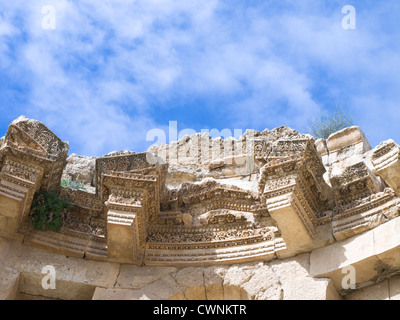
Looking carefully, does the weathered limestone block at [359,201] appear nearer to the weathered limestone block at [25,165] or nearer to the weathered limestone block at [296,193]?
the weathered limestone block at [296,193]

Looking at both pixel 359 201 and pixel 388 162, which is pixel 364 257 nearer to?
pixel 359 201

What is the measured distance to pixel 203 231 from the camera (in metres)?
9.36

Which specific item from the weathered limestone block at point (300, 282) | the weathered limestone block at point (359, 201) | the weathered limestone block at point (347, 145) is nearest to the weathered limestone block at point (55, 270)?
the weathered limestone block at point (300, 282)

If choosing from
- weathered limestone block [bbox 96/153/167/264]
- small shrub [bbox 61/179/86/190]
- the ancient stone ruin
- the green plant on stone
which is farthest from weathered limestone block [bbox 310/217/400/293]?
small shrub [bbox 61/179/86/190]

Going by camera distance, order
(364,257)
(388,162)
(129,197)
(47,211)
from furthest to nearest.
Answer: (47,211)
(129,197)
(364,257)
(388,162)

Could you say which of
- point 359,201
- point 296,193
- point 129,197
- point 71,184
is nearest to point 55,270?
point 129,197

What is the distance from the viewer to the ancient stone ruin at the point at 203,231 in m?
8.53

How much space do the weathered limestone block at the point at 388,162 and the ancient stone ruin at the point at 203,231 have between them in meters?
0.02

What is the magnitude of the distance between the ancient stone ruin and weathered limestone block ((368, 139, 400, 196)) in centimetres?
2

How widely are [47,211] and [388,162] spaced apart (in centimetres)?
451

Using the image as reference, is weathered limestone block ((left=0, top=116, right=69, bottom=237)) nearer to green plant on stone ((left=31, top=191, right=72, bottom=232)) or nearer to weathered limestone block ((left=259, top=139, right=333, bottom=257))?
green plant on stone ((left=31, top=191, right=72, bottom=232))
